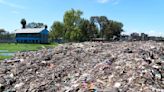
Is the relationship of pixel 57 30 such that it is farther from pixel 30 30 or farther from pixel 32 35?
pixel 30 30

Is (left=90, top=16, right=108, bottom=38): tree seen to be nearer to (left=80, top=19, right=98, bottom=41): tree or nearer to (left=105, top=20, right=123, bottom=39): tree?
(left=105, top=20, right=123, bottom=39): tree

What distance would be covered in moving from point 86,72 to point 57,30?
7853 centimetres

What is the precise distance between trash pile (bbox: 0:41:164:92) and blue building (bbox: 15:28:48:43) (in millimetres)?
85626

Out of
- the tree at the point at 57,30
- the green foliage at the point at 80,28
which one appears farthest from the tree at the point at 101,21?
the tree at the point at 57,30

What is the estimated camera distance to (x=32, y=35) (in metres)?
98.1

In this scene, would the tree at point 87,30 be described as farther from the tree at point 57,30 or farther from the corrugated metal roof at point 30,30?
the corrugated metal roof at point 30,30

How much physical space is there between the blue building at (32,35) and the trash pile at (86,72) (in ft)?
281

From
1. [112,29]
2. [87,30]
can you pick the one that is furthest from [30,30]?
[112,29]

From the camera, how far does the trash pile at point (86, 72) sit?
7629 mm

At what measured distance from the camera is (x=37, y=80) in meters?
8.90

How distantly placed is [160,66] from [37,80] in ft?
10.7

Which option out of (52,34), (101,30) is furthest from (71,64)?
(101,30)

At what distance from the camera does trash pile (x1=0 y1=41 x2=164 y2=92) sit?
7629 millimetres

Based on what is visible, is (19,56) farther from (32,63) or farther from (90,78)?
(90,78)
